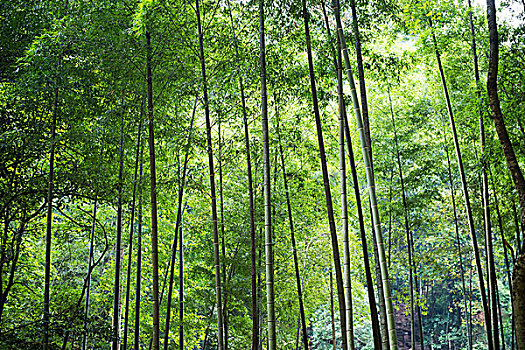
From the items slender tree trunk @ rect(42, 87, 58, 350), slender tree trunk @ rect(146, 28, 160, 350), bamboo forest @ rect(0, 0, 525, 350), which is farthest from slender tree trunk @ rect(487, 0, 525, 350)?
slender tree trunk @ rect(42, 87, 58, 350)

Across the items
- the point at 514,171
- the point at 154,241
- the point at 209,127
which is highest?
the point at 209,127

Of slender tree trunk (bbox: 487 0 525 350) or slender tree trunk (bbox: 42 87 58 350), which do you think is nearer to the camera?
slender tree trunk (bbox: 487 0 525 350)

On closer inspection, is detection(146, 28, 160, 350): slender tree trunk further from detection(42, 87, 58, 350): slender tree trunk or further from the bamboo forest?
detection(42, 87, 58, 350): slender tree trunk

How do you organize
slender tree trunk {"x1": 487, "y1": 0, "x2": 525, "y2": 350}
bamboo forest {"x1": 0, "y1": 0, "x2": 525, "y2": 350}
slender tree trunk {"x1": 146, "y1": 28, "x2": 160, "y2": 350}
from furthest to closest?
bamboo forest {"x1": 0, "y1": 0, "x2": 525, "y2": 350} < slender tree trunk {"x1": 146, "y1": 28, "x2": 160, "y2": 350} < slender tree trunk {"x1": 487, "y1": 0, "x2": 525, "y2": 350}

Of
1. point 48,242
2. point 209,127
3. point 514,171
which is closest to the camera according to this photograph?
point 514,171

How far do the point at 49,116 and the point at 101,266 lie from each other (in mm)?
5384

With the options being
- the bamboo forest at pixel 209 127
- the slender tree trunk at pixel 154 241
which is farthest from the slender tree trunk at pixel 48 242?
the slender tree trunk at pixel 154 241

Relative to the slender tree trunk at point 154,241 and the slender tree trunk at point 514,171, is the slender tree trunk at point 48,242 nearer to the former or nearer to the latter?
the slender tree trunk at point 154,241

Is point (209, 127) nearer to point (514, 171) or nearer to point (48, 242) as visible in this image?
point (48, 242)

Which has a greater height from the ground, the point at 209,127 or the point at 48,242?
the point at 209,127

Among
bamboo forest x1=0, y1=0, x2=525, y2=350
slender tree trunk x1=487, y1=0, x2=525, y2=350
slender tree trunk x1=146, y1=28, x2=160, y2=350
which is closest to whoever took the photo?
slender tree trunk x1=487, y1=0, x2=525, y2=350

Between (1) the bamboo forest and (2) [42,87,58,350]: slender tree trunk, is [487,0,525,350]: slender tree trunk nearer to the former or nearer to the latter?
(1) the bamboo forest

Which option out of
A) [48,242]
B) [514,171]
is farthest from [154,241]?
[514,171]

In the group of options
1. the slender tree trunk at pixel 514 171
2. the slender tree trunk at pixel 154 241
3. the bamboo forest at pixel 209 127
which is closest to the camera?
the slender tree trunk at pixel 514 171
